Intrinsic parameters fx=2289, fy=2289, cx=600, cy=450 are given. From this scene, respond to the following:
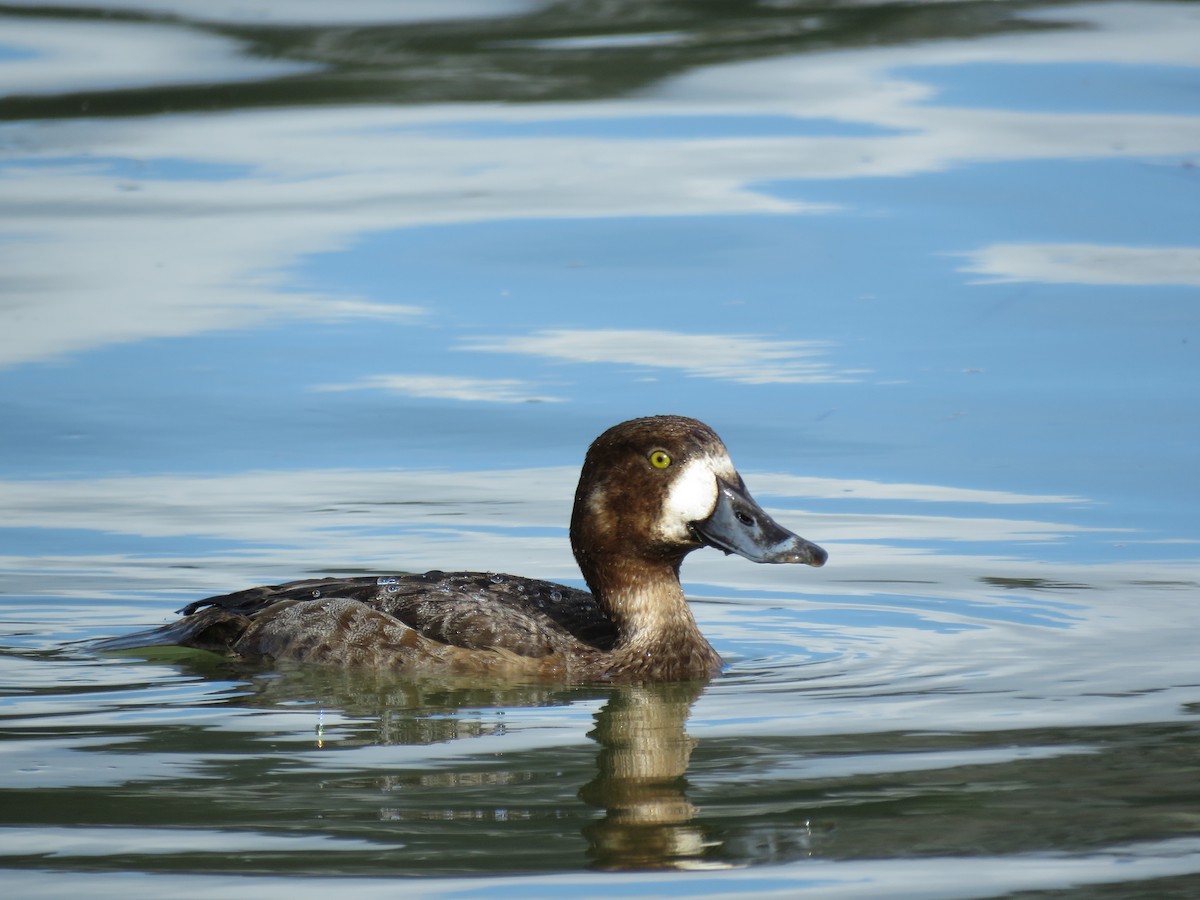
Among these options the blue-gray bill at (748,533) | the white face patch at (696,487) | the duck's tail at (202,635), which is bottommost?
the duck's tail at (202,635)

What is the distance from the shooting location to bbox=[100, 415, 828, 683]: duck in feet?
25.2

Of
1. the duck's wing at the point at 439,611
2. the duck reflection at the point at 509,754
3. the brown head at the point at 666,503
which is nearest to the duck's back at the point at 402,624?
the duck's wing at the point at 439,611

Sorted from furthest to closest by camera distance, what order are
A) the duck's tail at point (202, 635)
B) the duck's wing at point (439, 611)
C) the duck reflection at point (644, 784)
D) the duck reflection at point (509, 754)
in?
1. the duck's tail at point (202, 635)
2. the duck's wing at point (439, 611)
3. the duck reflection at point (509, 754)
4. the duck reflection at point (644, 784)

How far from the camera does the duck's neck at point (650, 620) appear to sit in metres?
7.75

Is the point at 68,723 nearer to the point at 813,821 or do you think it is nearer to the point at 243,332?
the point at 813,821

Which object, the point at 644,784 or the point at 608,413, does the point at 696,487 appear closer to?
the point at 644,784

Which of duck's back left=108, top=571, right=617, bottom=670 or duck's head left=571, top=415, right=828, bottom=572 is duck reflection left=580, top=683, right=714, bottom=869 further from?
duck's head left=571, top=415, right=828, bottom=572

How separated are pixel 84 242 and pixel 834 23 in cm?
686

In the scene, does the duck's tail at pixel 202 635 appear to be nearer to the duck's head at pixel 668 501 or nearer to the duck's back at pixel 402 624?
the duck's back at pixel 402 624

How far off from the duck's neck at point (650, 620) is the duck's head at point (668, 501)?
0.20 ft

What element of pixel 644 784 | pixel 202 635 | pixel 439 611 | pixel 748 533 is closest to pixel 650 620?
pixel 748 533

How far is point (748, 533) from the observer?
769 cm

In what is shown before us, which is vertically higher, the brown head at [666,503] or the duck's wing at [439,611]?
the brown head at [666,503]

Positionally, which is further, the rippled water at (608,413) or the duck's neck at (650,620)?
the duck's neck at (650,620)
